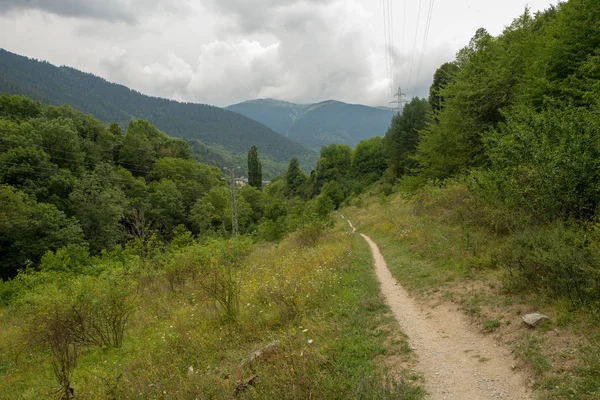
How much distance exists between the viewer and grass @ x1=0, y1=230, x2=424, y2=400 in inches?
182

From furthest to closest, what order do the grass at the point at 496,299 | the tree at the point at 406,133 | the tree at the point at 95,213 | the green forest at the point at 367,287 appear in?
1. the tree at the point at 406,133
2. the tree at the point at 95,213
3. the green forest at the point at 367,287
4. the grass at the point at 496,299

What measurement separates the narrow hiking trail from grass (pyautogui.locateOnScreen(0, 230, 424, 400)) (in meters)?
0.31

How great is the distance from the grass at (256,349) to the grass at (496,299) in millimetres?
1615

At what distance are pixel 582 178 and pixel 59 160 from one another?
51.8 meters

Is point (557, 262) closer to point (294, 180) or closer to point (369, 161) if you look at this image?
point (369, 161)

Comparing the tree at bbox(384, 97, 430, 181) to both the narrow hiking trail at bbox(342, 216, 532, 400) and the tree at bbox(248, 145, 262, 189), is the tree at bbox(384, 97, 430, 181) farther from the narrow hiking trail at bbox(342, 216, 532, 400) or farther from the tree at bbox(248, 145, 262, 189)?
the tree at bbox(248, 145, 262, 189)

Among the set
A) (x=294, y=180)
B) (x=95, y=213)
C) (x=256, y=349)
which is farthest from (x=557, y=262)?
(x=294, y=180)

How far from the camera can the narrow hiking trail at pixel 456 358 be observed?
4320mm

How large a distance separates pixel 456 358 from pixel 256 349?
12.4 ft

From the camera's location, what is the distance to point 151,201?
51906mm

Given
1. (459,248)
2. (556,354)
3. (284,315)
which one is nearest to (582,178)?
(459,248)

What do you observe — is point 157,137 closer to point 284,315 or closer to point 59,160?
point 59,160

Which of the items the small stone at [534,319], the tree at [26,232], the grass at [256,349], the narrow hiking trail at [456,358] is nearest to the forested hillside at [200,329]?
the grass at [256,349]

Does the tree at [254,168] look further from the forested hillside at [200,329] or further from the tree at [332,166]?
the forested hillside at [200,329]
